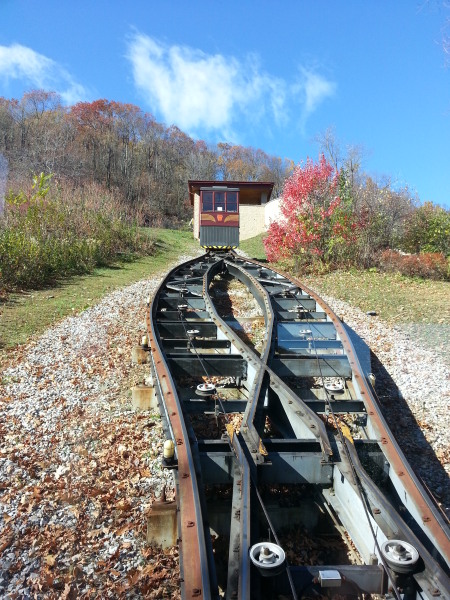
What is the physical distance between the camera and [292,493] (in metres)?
3.41

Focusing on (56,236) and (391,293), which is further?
(56,236)

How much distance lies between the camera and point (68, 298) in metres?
10.8

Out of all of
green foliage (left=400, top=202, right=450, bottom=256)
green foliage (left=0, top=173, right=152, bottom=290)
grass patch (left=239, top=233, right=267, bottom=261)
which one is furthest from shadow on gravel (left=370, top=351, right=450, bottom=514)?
grass patch (left=239, top=233, right=267, bottom=261)

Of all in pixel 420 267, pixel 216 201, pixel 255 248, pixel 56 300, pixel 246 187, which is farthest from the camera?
pixel 246 187

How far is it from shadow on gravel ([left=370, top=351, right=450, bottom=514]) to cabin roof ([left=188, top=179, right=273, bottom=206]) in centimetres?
2497

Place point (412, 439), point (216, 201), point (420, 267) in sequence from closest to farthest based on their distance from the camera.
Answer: point (412, 439), point (420, 267), point (216, 201)

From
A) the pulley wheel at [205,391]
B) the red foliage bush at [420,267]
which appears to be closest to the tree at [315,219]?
the red foliage bush at [420,267]

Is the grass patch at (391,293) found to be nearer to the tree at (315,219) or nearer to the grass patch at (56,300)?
the tree at (315,219)

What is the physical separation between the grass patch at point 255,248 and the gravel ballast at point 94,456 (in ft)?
50.1

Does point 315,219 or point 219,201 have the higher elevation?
point 219,201

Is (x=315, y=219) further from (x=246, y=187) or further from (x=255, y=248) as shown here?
(x=246, y=187)

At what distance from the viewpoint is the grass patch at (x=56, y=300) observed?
7.88 m

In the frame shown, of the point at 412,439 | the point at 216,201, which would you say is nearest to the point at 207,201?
the point at 216,201

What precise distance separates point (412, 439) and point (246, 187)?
2935 centimetres
